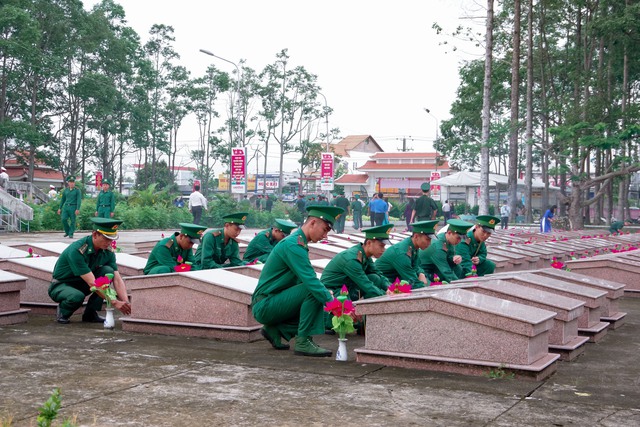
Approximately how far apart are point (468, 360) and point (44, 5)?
138 feet

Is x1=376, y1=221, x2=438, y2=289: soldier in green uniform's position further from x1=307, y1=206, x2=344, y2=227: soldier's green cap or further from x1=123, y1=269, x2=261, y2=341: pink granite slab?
x1=307, y1=206, x2=344, y2=227: soldier's green cap

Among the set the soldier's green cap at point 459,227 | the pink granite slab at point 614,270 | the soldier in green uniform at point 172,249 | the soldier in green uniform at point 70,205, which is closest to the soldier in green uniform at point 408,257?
the soldier's green cap at point 459,227

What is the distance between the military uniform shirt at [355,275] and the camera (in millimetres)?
7867

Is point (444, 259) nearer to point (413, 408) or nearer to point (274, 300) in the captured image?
point (274, 300)

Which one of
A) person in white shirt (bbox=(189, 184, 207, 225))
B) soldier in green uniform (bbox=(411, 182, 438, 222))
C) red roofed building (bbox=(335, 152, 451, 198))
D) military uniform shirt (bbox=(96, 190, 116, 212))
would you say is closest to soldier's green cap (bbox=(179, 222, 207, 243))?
military uniform shirt (bbox=(96, 190, 116, 212))

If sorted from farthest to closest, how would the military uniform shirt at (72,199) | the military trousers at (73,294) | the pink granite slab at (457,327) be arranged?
the military uniform shirt at (72,199) < the military trousers at (73,294) < the pink granite slab at (457,327)

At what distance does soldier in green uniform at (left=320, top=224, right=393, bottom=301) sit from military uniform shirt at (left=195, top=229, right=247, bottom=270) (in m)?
2.45

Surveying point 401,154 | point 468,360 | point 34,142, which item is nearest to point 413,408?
point 468,360

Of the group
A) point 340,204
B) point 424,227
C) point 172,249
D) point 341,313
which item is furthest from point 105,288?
point 340,204

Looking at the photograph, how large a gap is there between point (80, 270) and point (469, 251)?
17.5 feet

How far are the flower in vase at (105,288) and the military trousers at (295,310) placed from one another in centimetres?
187

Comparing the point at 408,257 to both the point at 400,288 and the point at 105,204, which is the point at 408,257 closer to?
the point at 400,288

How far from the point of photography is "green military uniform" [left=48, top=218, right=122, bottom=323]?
8.59 metres

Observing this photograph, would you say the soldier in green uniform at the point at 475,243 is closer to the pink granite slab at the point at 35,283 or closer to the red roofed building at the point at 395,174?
the pink granite slab at the point at 35,283
